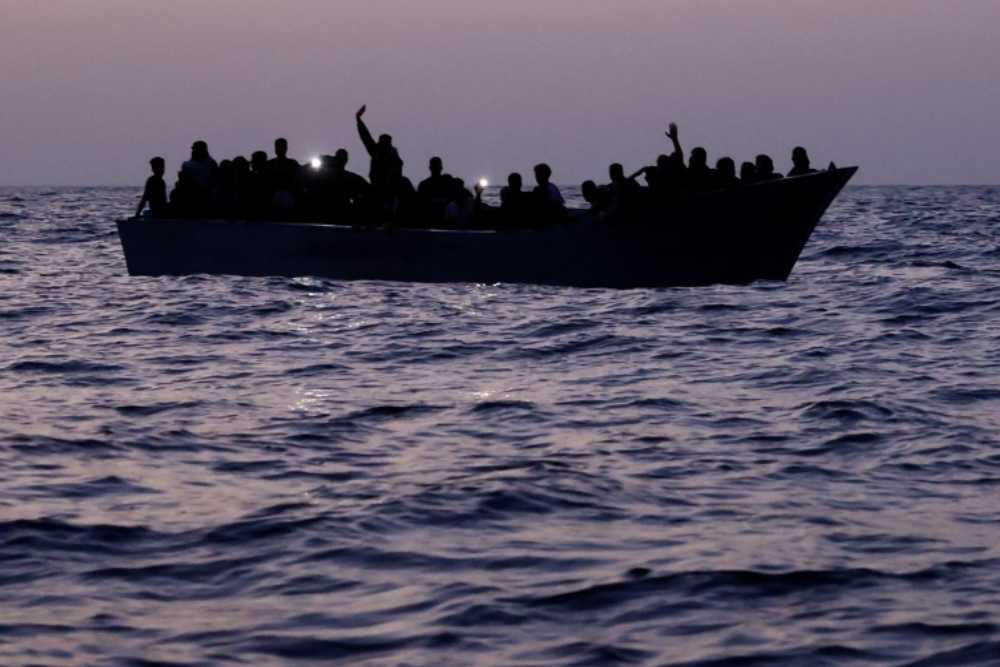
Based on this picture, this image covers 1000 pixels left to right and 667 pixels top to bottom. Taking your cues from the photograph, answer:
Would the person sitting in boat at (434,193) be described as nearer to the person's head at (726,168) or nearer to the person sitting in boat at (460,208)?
the person sitting in boat at (460,208)

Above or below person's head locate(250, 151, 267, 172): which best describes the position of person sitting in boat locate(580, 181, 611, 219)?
below

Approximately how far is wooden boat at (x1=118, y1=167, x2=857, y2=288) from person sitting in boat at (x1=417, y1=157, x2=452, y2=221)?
0.36 metres

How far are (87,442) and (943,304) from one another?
12.8 m

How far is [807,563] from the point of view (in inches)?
266

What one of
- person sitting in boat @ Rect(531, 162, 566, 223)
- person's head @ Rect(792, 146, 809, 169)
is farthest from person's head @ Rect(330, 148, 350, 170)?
person's head @ Rect(792, 146, 809, 169)

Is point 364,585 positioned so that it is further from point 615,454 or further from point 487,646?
point 615,454

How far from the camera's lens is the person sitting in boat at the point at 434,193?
70.0 feet

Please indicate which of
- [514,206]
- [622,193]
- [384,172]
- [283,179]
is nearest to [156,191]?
[283,179]

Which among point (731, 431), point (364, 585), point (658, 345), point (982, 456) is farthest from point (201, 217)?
point (364, 585)

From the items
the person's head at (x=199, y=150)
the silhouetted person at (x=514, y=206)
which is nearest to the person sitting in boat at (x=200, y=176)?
the person's head at (x=199, y=150)

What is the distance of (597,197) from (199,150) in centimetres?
554

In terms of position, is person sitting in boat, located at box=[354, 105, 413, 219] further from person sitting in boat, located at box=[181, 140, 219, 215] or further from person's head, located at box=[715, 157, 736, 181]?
person's head, located at box=[715, 157, 736, 181]

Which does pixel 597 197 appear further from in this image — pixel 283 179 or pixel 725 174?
pixel 283 179

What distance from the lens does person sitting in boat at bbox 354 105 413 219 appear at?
21031 mm
